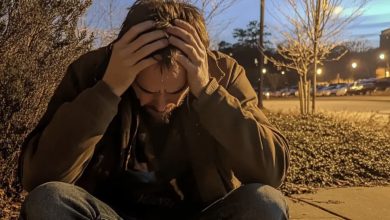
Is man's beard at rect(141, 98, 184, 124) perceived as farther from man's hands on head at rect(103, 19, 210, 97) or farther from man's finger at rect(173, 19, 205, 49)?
man's finger at rect(173, 19, 205, 49)

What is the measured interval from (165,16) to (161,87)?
0.86ft

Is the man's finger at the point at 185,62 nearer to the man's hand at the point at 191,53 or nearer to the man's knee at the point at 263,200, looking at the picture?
the man's hand at the point at 191,53

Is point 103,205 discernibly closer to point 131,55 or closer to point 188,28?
point 131,55

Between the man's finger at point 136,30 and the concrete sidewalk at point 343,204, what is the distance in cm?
314

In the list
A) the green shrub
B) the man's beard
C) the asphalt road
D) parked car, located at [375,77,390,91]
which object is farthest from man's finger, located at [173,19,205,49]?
parked car, located at [375,77,390,91]

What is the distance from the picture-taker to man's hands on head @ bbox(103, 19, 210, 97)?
6.56 feet

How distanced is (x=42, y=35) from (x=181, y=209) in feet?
8.45

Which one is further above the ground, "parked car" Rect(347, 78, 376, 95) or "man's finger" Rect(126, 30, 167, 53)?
"man's finger" Rect(126, 30, 167, 53)

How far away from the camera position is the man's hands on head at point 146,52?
1999 mm

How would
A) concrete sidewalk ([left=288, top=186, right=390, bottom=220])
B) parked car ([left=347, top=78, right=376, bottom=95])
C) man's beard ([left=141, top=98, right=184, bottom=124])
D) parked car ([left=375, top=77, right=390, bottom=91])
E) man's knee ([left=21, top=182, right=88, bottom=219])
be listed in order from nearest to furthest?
man's knee ([left=21, top=182, right=88, bottom=219]), man's beard ([left=141, top=98, right=184, bottom=124]), concrete sidewalk ([left=288, top=186, right=390, bottom=220]), parked car ([left=347, top=78, right=376, bottom=95]), parked car ([left=375, top=77, right=390, bottom=91])

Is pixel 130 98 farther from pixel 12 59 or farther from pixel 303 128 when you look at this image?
pixel 303 128

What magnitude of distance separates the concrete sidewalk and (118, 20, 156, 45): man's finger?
3.14 meters

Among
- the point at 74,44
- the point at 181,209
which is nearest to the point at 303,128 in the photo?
the point at 74,44

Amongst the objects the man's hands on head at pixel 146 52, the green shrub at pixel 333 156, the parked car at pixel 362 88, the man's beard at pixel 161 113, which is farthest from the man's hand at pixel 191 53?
the parked car at pixel 362 88
